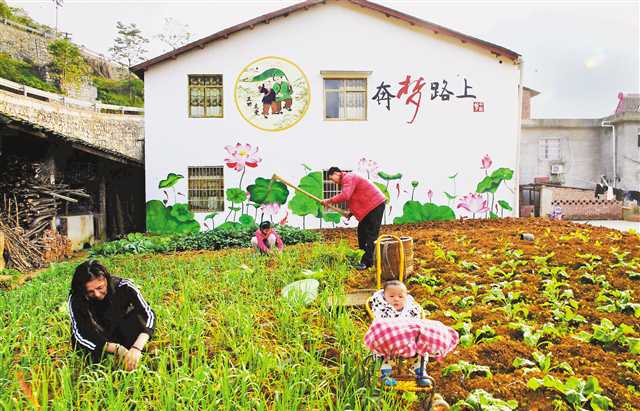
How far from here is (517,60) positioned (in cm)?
1383

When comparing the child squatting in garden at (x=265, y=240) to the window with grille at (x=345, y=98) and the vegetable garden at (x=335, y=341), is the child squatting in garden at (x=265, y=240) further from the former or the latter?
the window with grille at (x=345, y=98)

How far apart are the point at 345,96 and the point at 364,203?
25.5 feet

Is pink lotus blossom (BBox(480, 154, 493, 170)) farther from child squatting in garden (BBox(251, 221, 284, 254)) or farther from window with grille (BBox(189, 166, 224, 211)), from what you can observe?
child squatting in garden (BBox(251, 221, 284, 254))

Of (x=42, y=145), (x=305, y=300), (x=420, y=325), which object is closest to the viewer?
(x=420, y=325)

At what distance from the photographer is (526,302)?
491 centimetres

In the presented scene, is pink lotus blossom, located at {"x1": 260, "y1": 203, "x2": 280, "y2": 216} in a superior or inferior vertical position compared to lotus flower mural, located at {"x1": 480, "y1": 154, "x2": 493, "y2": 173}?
inferior

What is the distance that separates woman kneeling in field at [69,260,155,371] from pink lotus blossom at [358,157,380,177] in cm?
1066

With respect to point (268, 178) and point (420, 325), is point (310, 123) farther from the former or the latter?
point (420, 325)

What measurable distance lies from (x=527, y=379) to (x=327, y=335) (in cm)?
160

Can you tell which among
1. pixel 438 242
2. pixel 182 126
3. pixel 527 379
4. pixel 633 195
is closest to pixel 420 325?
pixel 527 379

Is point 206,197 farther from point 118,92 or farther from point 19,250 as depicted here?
point 118,92

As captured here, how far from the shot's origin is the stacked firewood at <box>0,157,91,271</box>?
9195 mm

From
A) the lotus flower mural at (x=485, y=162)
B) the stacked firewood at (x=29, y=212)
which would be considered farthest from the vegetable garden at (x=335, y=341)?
the lotus flower mural at (x=485, y=162)

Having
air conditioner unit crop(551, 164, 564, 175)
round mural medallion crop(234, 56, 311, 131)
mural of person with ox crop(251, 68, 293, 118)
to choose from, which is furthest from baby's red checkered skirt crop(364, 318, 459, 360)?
air conditioner unit crop(551, 164, 564, 175)
